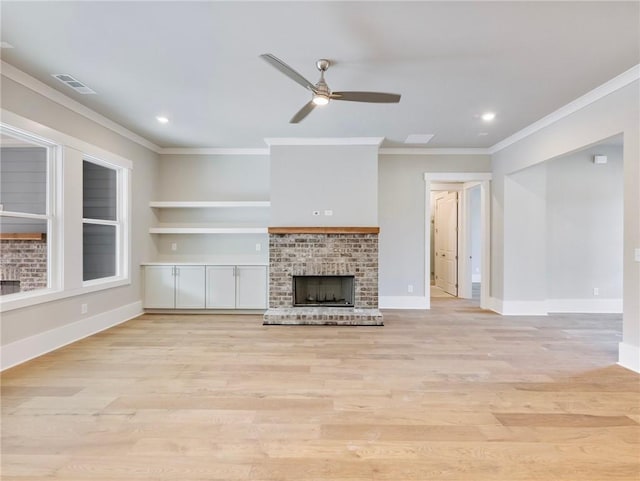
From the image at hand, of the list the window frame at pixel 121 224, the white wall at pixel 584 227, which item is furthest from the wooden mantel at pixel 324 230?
the white wall at pixel 584 227

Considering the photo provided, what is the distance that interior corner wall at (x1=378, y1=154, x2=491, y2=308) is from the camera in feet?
18.4

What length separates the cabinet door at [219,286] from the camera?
5098 millimetres

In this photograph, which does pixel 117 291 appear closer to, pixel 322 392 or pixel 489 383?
pixel 322 392

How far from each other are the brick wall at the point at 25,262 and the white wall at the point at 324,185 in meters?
2.81

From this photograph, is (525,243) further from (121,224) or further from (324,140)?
(121,224)

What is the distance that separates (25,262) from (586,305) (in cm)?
777

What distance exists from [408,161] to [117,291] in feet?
16.4

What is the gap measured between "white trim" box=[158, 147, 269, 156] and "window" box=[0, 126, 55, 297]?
7.05 ft

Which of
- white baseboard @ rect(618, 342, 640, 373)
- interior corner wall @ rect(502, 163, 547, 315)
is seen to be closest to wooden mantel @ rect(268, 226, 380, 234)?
interior corner wall @ rect(502, 163, 547, 315)

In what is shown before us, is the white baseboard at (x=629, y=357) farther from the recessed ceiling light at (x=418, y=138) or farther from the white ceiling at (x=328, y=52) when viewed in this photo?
the recessed ceiling light at (x=418, y=138)

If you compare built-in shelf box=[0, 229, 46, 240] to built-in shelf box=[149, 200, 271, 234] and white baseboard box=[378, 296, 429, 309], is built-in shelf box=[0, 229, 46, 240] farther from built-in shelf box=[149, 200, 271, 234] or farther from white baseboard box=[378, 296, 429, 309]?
A: white baseboard box=[378, 296, 429, 309]

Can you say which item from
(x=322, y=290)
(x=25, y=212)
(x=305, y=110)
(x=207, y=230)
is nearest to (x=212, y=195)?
(x=207, y=230)

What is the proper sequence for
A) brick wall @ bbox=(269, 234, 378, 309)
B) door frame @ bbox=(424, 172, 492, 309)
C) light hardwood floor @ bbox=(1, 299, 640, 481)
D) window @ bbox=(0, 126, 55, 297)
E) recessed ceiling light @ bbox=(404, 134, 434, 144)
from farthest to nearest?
door frame @ bbox=(424, 172, 492, 309) → brick wall @ bbox=(269, 234, 378, 309) → recessed ceiling light @ bbox=(404, 134, 434, 144) → window @ bbox=(0, 126, 55, 297) → light hardwood floor @ bbox=(1, 299, 640, 481)

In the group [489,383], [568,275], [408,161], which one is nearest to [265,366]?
[489,383]
